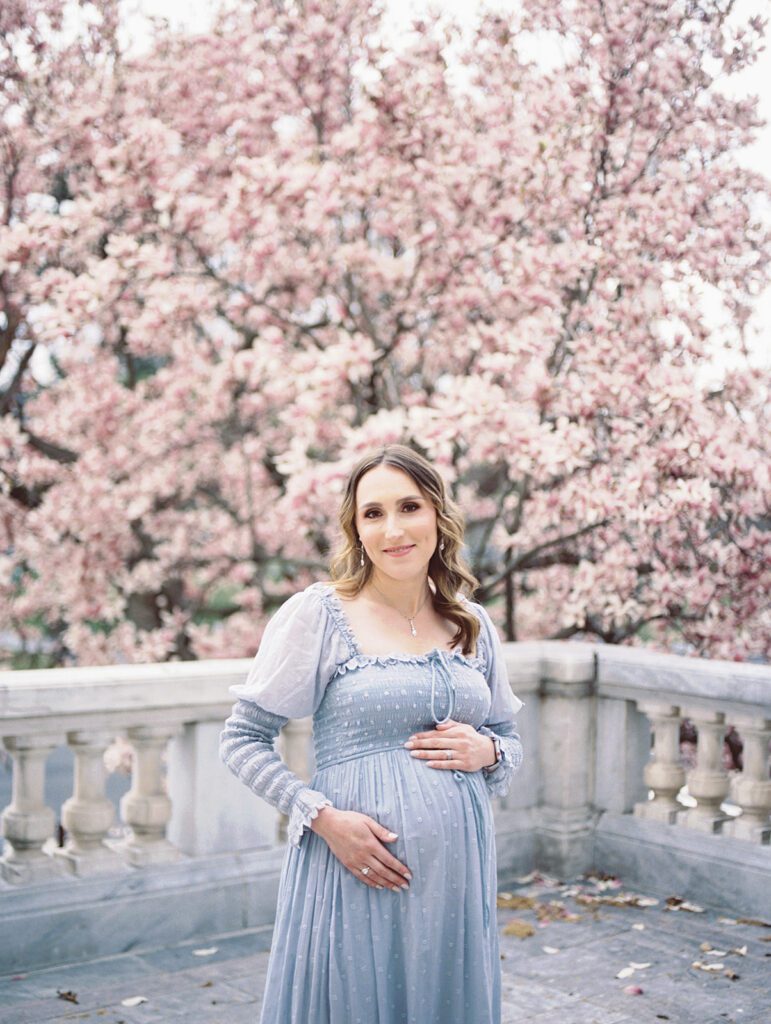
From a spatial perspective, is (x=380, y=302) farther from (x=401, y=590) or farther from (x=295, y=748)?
(x=401, y=590)

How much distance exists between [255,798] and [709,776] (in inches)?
74.5

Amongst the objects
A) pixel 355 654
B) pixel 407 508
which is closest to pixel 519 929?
pixel 355 654

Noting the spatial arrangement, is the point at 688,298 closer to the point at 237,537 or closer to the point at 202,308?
the point at 202,308

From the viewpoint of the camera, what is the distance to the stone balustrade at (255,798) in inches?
181

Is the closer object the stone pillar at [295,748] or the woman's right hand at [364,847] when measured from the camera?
the woman's right hand at [364,847]

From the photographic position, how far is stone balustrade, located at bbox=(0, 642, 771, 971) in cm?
459

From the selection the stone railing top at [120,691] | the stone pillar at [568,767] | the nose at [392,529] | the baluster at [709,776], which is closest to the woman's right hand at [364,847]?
the nose at [392,529]

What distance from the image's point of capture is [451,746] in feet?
9.90

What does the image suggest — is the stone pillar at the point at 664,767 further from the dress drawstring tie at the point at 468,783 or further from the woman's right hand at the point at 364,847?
the woman's right hand at the point at 364,847

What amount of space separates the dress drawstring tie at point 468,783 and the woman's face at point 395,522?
0.73ft

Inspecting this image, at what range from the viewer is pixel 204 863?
494 cm

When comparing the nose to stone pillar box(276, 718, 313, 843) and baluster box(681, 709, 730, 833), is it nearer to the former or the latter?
stone pillar box(276, 718, 313, 843)

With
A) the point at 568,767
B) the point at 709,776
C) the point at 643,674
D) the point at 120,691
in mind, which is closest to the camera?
the point at 120,691

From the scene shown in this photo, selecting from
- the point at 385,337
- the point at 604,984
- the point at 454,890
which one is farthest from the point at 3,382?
the point at 454,890
